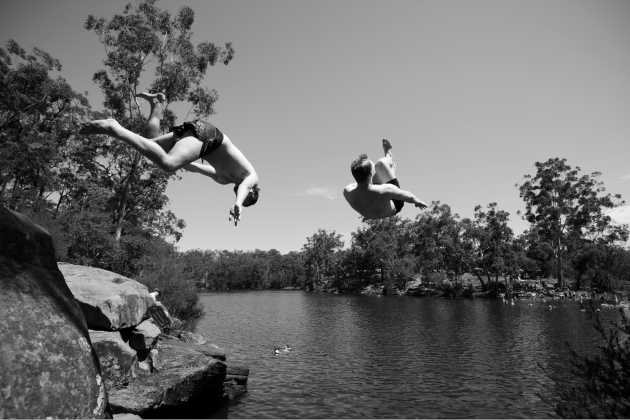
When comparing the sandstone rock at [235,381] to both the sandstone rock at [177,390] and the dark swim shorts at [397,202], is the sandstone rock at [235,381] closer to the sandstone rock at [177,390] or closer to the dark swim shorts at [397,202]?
the sandstone rock at [177,390]

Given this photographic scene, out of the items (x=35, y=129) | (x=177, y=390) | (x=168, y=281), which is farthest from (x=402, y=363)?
(x=35, y=129)

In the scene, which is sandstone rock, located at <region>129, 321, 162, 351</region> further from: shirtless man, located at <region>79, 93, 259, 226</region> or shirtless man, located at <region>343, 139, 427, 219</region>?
shirtless man, located at <region>343, 139, 427, 219</region>

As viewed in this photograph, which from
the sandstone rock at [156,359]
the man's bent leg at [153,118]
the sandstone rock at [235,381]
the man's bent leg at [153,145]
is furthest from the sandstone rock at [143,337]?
the man's bent leg at [153,145]

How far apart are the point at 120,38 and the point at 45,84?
8.33m

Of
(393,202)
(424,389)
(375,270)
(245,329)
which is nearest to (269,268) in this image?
(375,270)

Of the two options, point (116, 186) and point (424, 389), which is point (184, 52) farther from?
point (424, 389)

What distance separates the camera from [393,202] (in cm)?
561

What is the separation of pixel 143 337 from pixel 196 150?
10.4 m

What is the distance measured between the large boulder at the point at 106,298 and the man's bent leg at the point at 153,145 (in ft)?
27.6

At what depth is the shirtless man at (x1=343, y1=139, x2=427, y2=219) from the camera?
16.4 ft

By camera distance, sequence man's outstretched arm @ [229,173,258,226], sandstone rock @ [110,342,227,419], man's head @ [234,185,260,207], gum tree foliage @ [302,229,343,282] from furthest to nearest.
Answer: gum tree foliage @ [302,229,343,282] < sandstone rock @ [110,342,227,419] < man's head @ [234,185,260,207] < man's outstretched arm @ [229,173,258,226]

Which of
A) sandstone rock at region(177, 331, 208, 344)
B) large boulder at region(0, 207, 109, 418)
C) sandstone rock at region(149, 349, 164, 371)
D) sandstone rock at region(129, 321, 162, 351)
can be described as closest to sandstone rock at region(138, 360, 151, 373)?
sandstone rock at region(149, 349, 164, 371)

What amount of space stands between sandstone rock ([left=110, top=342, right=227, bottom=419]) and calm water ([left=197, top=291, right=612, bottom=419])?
0.84 metres

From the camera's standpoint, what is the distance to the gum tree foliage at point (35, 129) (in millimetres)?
23594
